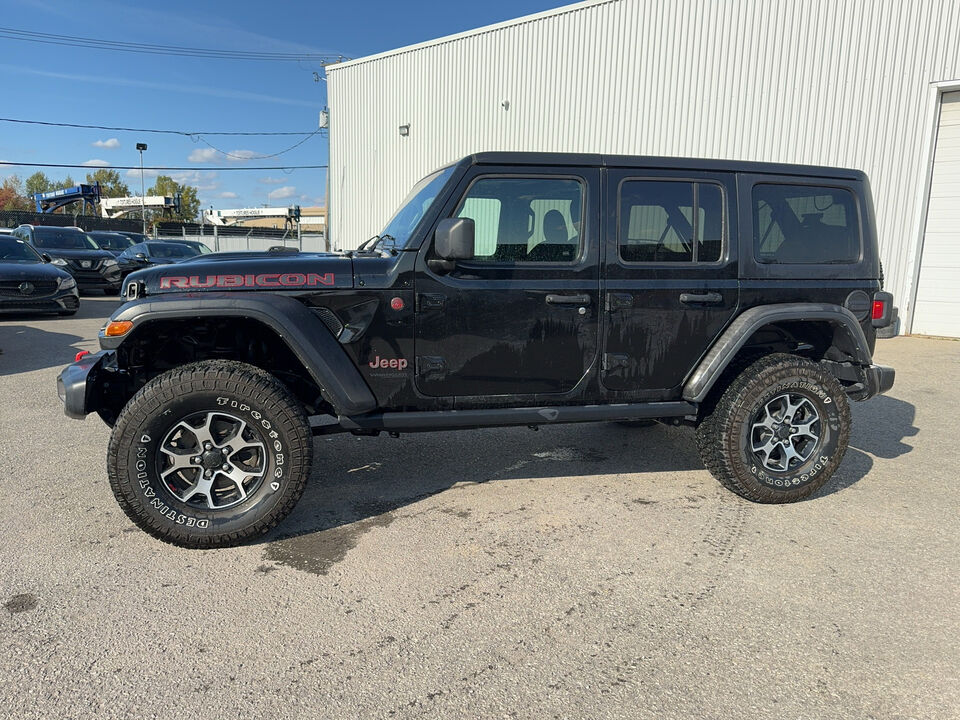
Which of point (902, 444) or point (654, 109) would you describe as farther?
point (654, 109)

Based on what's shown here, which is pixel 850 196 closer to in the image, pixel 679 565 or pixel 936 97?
pixel 679 565

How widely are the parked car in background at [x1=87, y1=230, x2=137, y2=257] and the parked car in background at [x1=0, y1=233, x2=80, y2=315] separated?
484cm

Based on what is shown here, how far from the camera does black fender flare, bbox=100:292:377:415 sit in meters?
2.94

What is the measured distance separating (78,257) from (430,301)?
14.2m

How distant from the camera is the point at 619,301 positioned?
11.1 ft

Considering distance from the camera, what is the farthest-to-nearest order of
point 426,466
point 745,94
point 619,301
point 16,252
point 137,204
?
point 137,204 → point 745,94 → point 16,252 → point 426,466 → point 619,301

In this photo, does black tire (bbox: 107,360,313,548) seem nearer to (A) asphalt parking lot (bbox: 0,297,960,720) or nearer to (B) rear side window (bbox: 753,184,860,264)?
(A) asphalt parking lot (bbox: 0,297,960,720)

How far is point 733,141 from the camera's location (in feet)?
38.8

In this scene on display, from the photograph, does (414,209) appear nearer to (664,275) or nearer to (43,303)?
(664,275)

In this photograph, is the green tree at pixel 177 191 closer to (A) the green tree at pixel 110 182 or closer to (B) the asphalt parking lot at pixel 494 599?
(A) the green tree at pixel 110 182

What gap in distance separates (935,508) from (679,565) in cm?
191

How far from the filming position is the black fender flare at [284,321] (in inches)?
116

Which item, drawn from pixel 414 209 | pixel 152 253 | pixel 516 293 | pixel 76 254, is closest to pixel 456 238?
pixel 516 293

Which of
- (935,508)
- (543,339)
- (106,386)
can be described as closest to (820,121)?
(935,508)
